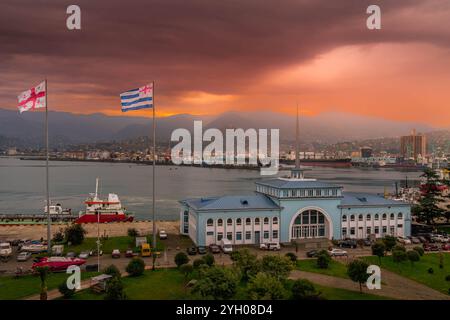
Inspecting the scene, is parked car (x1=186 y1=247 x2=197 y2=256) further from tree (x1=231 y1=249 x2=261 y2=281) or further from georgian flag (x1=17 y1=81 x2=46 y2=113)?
georgian flag (x1=17 y1=81 x2=46 y2=113)

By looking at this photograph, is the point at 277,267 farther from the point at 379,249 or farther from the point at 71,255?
the point at 71,255

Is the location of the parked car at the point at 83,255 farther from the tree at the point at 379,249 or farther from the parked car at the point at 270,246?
the tree at the point at 379,249

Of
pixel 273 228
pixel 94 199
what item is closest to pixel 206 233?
pixel 273 228

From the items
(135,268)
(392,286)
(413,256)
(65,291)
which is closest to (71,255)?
(135,268)

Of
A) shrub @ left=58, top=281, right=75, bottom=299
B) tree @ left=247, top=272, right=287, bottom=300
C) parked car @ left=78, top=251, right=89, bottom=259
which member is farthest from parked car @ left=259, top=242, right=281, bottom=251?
shrub @ left=58, top=281, right=75, bottom=299

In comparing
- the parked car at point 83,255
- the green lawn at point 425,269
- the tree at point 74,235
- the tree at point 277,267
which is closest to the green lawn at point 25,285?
the parked car at point 83,255

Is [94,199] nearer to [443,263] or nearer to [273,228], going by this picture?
[273,228]
